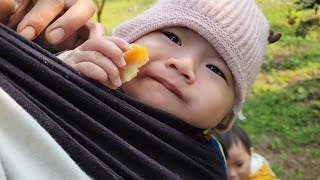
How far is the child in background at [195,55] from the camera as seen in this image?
1.54 m

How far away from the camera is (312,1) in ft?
13.9

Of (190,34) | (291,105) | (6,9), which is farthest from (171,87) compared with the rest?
(291,105)

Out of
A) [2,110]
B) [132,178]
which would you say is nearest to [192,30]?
[132,178]

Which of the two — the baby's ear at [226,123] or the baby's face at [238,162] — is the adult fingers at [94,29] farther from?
the baby's face at [238,162]

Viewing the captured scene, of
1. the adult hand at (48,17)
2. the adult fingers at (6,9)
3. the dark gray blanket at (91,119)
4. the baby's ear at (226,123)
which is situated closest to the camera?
the dark gray blanket at (91,119)

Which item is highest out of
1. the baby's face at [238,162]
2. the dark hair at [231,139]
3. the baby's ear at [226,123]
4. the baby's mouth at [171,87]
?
the baby's mouth at [171,87]

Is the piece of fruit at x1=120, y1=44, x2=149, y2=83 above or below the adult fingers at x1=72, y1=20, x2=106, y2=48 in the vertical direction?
below

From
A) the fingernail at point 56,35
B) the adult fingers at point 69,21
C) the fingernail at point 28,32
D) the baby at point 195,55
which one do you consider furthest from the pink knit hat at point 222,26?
the fingernail at point 28,32

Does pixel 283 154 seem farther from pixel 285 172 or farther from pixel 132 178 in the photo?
pixel 132 178

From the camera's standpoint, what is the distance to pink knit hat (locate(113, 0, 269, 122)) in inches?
67.2

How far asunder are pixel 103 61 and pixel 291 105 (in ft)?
15.1

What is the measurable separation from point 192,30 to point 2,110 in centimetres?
94

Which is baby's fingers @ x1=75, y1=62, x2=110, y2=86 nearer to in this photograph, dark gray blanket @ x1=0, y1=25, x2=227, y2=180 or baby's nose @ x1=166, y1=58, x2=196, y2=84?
dark gray blanket @ x1=0, y1=25, x2=227, y2=180

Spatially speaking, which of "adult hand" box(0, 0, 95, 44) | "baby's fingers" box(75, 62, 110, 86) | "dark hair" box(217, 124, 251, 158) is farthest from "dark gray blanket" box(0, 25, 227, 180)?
"dark hair" box(217, 124, 251, 158)
